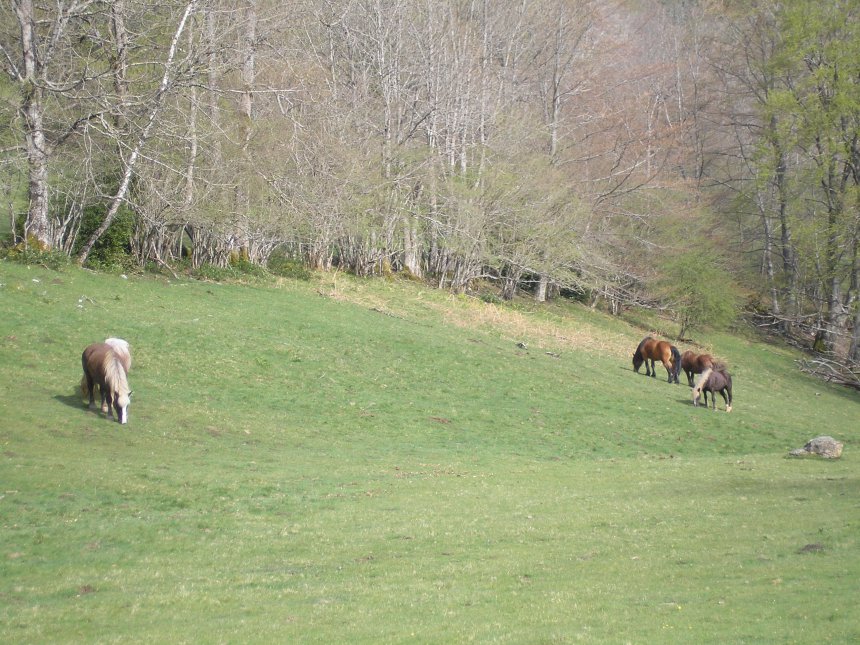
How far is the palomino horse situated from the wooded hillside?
34.0 feet

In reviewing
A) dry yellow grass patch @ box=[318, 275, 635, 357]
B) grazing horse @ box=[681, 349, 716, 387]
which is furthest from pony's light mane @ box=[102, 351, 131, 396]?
grazing horse @ box=[681, 349, 716, 387]

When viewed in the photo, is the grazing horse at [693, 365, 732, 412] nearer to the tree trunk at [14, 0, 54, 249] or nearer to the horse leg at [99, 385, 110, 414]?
the horse leg at [99, 385, 110, 414]

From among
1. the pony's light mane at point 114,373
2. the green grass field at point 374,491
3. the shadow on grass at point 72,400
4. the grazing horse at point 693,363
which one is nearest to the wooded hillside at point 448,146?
the green grass field at point 374,491

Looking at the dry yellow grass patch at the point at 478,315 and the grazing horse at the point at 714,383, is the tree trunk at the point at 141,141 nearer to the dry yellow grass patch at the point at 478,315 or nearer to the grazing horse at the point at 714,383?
the dry yellow grass patch at the point at 478,315

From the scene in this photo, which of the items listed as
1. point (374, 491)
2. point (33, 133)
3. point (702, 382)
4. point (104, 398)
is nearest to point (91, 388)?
point (104, 398)

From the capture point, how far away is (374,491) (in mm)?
14297

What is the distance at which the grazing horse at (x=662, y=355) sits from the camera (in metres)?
32.4

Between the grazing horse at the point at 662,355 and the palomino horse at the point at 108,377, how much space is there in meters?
21.5

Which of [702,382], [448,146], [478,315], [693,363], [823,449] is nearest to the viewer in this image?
[823,449]

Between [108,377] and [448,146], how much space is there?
34.4 metres

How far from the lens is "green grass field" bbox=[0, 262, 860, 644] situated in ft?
24.9

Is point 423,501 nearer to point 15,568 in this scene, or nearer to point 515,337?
point 15,568

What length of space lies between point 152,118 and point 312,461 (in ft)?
48.0

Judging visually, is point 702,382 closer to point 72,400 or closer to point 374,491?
point 374,491
